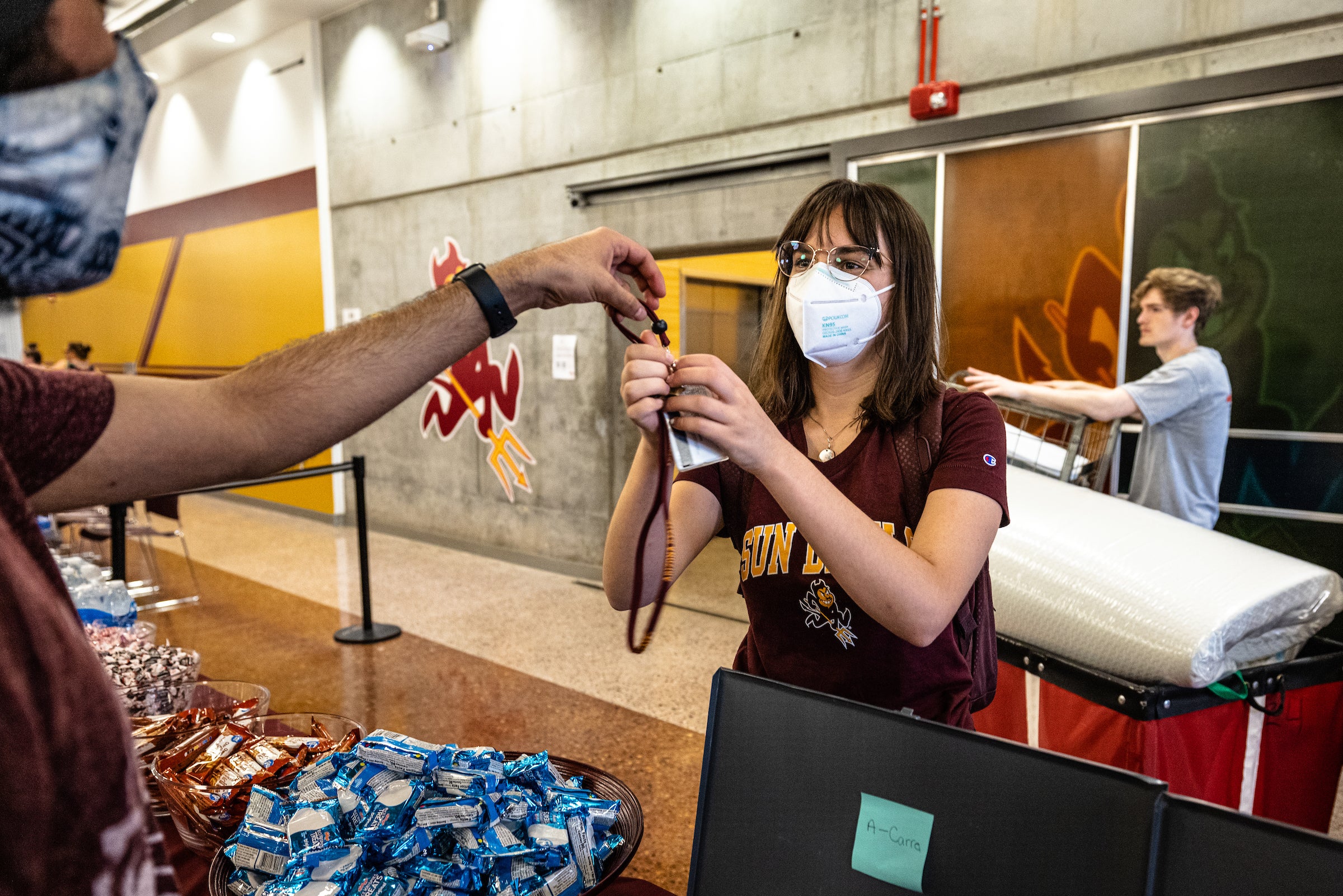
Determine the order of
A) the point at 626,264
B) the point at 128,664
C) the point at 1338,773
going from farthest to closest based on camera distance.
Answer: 1. the point at 1338,773
2. the point at 128,664
3. the point at 626,264

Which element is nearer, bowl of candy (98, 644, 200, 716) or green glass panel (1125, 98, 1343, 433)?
bowl of candy (98, 644, 200, 716)

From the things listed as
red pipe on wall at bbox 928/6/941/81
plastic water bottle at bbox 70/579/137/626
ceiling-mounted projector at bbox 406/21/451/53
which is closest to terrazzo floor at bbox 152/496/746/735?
plastic water bottle at bbox 70/579/137/626

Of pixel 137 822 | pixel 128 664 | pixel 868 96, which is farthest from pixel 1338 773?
pixel 868 96

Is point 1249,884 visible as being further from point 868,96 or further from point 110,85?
point 868,96

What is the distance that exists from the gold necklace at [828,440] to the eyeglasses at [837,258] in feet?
0.80

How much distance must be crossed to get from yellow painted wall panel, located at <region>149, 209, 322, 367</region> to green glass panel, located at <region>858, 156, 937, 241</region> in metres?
5.73

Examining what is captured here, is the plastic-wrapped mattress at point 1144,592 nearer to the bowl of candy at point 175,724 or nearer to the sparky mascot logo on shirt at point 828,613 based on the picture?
the sparky mascot logo on shirt at point 828,613

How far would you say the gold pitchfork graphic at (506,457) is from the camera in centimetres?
657

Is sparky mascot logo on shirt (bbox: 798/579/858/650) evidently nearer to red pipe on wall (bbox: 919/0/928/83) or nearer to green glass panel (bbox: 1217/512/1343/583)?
green glass panel (bbox: 1217/512/1343/583)

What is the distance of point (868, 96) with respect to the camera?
4438mm

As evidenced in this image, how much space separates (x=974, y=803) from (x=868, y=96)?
4.36m

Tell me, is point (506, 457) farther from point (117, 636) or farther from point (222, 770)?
point (222, 770)

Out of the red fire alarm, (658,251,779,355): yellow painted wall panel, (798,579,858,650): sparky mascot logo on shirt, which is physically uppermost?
the red fire alarm

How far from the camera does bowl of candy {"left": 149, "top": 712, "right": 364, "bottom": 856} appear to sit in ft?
3.77
